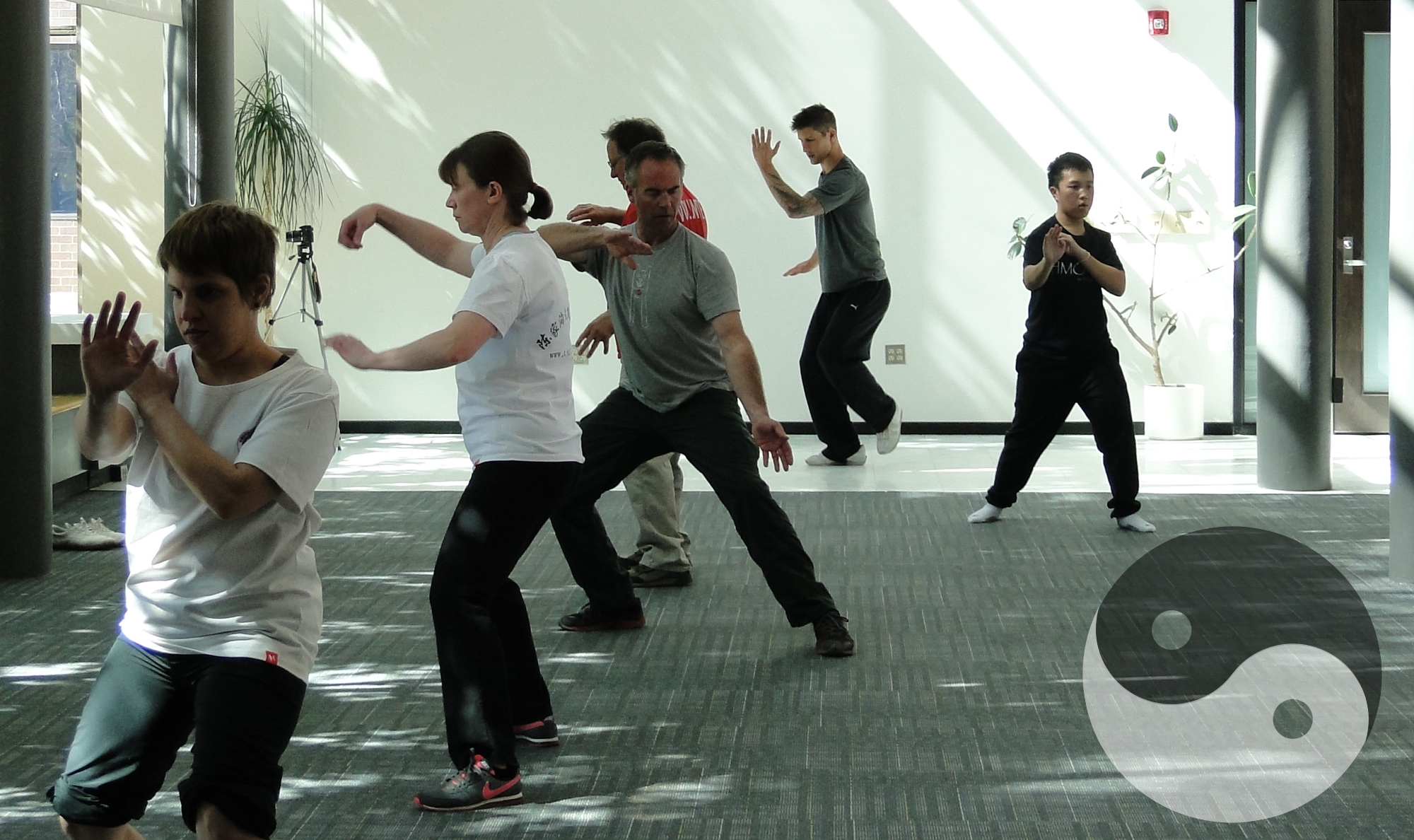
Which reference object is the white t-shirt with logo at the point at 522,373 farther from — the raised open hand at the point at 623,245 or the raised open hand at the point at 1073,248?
the raised open hand at the point at 1073,248

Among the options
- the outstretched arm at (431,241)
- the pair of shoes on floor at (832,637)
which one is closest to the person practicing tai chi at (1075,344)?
the pair of shoes on floor at (832,637)

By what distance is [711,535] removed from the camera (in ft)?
19.3

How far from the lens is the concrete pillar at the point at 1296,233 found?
674 cm

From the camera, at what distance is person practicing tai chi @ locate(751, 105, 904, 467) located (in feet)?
23.1

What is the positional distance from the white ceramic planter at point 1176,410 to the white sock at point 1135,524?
116 inches

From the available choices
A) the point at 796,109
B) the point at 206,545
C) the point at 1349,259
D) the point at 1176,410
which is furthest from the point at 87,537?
the point at 1349,259

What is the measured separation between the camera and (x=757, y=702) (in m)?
3.70

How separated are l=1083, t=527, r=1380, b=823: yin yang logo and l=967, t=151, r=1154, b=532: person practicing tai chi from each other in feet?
1.69

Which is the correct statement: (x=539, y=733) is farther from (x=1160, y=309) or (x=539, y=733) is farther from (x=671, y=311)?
(x=1160, y=309)

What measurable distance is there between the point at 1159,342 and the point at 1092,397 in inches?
129

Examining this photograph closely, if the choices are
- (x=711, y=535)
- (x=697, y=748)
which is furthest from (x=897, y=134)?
(x=697, y=748)

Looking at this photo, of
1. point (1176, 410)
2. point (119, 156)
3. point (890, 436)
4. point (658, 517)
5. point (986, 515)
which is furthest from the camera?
point (1176, 410)

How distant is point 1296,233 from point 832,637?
3871mm

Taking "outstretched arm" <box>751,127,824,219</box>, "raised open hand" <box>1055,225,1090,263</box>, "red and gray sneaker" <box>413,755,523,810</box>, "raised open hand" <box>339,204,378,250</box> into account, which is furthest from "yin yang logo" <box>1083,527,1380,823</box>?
"outstretched arm" <box>751,127,824,219</box>
